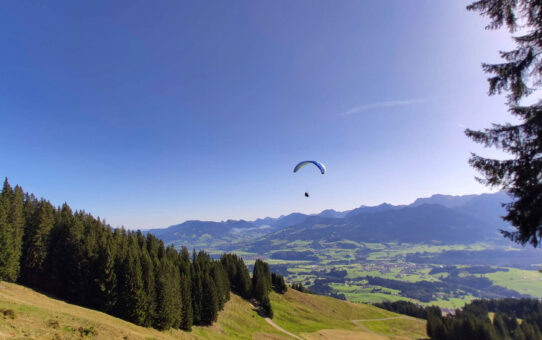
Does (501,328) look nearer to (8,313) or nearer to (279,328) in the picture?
(279,328)

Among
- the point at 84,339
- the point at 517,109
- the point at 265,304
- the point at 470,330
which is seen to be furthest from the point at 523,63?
the point at 470,330

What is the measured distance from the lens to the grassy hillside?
26891mm

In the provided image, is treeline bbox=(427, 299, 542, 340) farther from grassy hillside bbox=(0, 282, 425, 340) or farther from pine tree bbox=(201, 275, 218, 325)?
pine tree bbox=(201, 275, 218, 325)

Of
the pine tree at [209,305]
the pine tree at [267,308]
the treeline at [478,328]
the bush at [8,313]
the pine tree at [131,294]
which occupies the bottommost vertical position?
the treeline at [478,328]

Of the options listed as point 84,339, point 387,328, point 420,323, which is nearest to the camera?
point 84,339

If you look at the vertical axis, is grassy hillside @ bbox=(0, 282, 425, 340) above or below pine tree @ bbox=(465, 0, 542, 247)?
Answer: below

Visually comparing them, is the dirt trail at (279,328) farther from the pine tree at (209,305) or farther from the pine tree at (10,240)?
the pine tree at (10,240)

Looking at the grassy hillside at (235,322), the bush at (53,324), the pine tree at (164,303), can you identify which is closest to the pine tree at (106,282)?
the pine tree at (164,303)

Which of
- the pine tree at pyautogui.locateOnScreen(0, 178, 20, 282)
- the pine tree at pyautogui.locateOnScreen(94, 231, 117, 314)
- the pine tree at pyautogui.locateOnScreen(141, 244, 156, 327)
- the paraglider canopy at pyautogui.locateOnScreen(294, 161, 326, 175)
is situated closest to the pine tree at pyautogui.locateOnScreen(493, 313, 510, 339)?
the paraglider canopy at pyautogui.locateOnScreen(294, 161, 326, 175)

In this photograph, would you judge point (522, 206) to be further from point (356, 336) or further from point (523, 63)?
point (356, 336)

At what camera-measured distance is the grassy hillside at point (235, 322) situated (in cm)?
2689

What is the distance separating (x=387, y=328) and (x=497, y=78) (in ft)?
384

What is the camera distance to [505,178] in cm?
1512

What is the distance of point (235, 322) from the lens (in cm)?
7019
